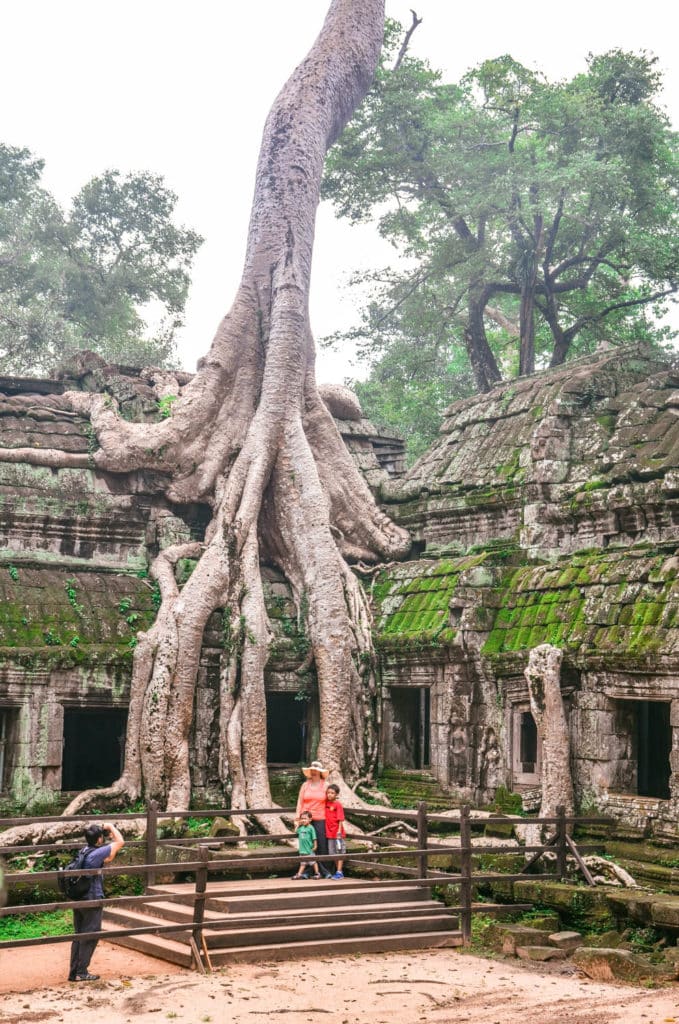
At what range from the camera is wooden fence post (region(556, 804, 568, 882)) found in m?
9.80

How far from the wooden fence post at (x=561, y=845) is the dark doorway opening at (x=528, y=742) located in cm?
162

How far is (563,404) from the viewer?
13.2 m

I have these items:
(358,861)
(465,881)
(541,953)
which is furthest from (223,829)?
(541,953)

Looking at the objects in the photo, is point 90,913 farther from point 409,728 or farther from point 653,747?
point 653,747

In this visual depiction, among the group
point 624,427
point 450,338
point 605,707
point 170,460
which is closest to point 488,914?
point 605,707

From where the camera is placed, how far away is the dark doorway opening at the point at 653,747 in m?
11.5

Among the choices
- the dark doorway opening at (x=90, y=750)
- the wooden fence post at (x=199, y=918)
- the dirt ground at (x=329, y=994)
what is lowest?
the dirt ground at (x=329, y=994)

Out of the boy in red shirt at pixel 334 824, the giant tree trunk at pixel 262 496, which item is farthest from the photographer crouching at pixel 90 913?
the giant tree trunk at pixel 262 496

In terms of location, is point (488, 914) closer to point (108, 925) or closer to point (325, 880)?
point (325, 880)

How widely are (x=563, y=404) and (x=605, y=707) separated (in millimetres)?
4065

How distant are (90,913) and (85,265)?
18.9m

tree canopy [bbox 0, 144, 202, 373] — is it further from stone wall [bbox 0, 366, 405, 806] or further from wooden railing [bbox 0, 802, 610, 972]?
wooden railing [bbox 0, 802, 610, 972]

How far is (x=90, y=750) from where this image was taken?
1396 centimetres

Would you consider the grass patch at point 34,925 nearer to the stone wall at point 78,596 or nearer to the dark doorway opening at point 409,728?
the stone wall at point 78,596
